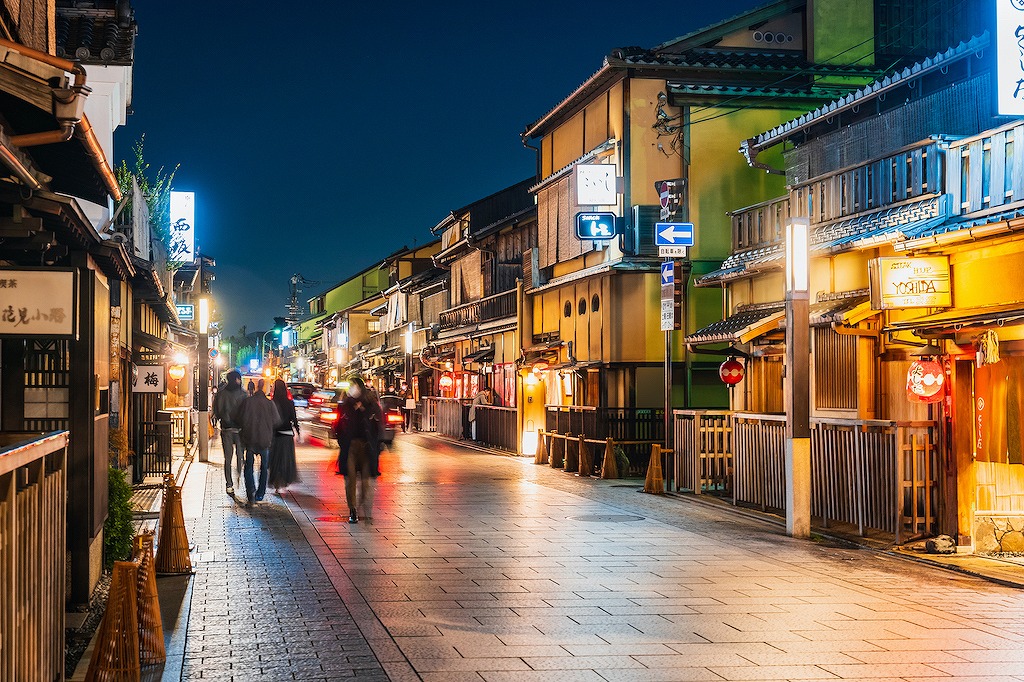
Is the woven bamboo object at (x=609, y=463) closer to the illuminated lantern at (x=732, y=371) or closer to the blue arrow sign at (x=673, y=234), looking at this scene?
the illuminated lantern at (x=732, y=371)

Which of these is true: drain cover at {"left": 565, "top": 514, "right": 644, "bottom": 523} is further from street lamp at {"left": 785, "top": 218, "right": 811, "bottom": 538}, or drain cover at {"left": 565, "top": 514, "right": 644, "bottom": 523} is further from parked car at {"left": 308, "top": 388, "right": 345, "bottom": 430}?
parked car at {"left": 308, "top": 388, "right": 345, "bottom": 430}

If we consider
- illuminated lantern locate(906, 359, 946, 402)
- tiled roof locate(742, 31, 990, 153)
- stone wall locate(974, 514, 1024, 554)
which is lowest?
stone wall locate(974, 514, 1024, 554)

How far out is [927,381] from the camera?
49.1ft

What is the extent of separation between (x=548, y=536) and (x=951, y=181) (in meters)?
7.44

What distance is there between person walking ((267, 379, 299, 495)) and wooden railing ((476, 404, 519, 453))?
15100 millimetres

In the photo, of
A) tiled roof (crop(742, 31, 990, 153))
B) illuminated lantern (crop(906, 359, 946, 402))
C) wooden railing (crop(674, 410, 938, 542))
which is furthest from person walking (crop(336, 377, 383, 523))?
tiled roof (crop(742, 31, 990, 153))

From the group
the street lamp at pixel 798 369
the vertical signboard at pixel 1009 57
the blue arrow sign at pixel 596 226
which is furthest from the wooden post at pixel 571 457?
the vertical signboard at pixel 1009 57

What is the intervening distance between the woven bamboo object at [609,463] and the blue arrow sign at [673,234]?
5.86m

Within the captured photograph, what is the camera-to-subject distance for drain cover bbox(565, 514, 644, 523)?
18391 millimetres

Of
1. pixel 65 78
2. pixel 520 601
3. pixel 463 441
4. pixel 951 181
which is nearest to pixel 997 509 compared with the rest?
pixel 951 181

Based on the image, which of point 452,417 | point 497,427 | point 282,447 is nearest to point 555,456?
point 497,427

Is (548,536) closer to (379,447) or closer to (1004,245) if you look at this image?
(379,447)

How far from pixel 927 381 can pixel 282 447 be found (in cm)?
1186

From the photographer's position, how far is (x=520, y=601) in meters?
11.3
